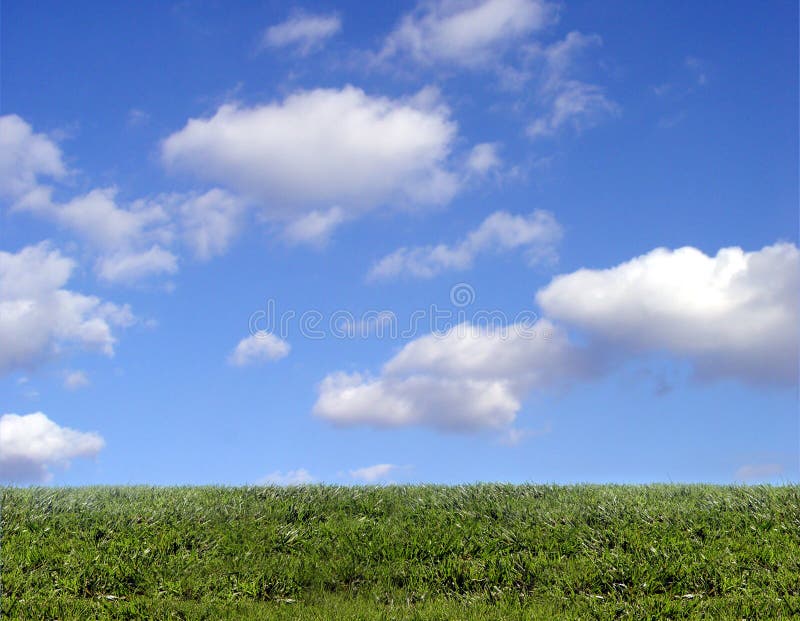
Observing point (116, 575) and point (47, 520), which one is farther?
point (47, 520)

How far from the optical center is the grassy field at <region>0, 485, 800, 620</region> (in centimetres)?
1008

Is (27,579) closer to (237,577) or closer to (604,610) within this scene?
(237,577)

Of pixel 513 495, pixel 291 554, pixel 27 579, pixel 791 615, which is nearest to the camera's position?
→ pixel 791 615

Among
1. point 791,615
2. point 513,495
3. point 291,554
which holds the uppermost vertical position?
point 513,495

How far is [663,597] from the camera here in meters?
10.1

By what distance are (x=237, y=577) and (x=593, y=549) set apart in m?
5.12

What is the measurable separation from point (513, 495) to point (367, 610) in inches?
165

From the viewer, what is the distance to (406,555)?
11.4m

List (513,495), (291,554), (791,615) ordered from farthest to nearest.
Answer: (513,495), (291,554), (791,615)

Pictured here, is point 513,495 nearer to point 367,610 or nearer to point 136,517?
point 367,610

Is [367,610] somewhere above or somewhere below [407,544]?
below

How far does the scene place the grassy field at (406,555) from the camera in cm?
1008

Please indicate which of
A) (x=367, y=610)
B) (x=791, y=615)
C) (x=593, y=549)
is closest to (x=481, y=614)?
(x=367, y=610)

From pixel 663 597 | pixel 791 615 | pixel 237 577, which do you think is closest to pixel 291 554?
pixel 237 577
